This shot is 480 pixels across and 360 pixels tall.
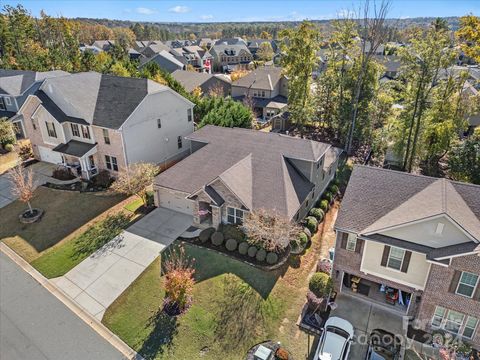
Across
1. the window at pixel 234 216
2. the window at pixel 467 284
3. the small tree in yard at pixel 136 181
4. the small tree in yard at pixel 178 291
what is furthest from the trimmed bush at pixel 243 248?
the window at pixel 467 284

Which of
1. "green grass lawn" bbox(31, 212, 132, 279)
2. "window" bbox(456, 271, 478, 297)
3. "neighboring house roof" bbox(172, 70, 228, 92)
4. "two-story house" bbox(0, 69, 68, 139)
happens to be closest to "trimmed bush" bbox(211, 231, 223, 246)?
"green grass lawn" bbox(31, 212, 132, 279)

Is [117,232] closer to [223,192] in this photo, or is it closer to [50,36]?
[223,192]

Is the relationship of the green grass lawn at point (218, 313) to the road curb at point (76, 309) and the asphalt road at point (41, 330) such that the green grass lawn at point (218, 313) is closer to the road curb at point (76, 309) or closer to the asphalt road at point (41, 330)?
the road curb at point (76, 309)

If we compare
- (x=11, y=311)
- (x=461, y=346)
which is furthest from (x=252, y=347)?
(x=11, y=311)

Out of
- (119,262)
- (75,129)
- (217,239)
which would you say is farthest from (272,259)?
(75,129)

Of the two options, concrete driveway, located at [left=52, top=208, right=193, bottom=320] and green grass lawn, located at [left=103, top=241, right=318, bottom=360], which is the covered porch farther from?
green grass lawn, located at [left=103, top=241, right=318, bottom=360]

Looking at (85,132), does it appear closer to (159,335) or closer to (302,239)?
(159,335)
